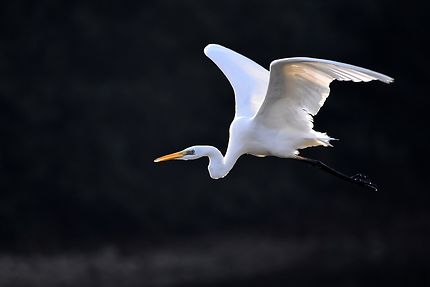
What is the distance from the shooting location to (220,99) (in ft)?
28.6

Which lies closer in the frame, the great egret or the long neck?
the great egret

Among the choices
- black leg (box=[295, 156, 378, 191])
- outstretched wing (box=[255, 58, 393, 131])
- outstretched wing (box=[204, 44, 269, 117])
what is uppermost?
outstretched wing (box=[204, 44, 269, 117])

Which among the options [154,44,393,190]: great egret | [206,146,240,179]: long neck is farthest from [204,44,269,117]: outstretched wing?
[206,146,240,179]: long neck

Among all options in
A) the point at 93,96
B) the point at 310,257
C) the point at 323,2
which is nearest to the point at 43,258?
the point at 93,96

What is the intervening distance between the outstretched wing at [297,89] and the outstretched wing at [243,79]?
1.13 feet

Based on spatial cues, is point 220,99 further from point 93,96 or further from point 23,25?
point 23,25

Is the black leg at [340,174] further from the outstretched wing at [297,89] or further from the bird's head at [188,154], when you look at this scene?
the bird's head at [188,154]

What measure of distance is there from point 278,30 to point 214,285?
1.79 m

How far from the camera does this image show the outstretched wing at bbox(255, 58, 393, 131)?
5.49m

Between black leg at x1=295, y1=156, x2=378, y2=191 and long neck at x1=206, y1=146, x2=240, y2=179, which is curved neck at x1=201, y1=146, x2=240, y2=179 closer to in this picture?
long neck at x1=206, y1=146, x2=240, y2=179

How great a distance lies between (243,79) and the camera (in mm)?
6723

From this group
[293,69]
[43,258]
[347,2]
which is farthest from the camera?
[347,2]

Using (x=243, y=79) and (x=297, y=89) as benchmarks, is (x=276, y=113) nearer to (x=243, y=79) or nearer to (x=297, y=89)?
(x=297, y=89)

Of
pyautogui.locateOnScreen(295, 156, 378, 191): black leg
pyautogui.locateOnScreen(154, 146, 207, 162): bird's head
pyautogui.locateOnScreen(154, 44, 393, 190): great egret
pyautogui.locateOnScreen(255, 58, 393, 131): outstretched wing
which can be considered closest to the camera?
pyautogui.locateOnScreen(255, 58, 393, 131): outstretched wing
